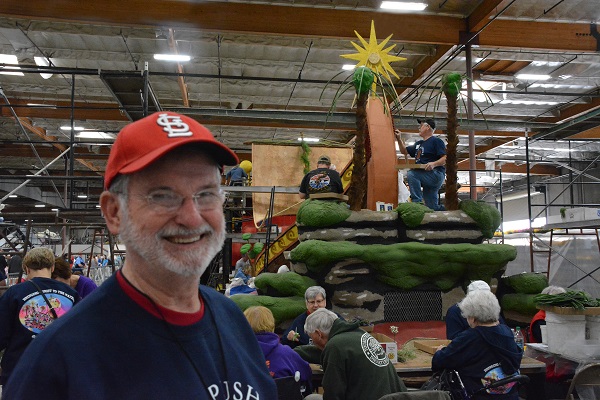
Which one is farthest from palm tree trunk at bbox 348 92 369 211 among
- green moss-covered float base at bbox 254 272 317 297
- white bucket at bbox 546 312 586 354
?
white bucket at bbox 546 312 586 354

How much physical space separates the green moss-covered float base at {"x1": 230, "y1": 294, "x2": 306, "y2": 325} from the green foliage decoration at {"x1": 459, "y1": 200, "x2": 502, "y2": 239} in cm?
264

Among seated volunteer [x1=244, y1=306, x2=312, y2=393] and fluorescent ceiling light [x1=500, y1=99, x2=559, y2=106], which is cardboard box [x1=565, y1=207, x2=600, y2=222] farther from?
seated volunteer [x1=244, y1=306, x2=312, y2=393]

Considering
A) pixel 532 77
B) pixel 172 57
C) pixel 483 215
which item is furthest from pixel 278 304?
pixel 532 77

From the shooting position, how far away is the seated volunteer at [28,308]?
3.71 metres

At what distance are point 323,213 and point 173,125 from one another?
560 cm

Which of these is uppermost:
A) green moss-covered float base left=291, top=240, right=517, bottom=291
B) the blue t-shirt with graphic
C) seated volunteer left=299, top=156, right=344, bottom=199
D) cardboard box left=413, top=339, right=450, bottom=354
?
the blue t-shirt with graphic

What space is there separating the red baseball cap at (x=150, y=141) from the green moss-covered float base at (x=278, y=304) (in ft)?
17.4

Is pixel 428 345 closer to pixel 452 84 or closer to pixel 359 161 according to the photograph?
pixel 359 161

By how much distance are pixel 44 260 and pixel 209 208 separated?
3.30 m

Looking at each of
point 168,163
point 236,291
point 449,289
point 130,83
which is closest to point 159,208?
point 168,163

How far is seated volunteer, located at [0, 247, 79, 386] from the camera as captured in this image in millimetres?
3713

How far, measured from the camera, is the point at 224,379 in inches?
51.4

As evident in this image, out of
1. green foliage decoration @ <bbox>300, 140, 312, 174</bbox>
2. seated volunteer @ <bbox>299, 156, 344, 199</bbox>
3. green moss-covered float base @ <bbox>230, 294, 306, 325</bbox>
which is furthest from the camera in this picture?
green foliage decoration @ <bbox>300, 140, 312, 174</bbox>

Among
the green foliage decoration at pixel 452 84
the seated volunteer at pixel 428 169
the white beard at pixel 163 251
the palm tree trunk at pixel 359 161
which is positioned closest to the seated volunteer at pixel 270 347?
the white beard at pixel 163 251
